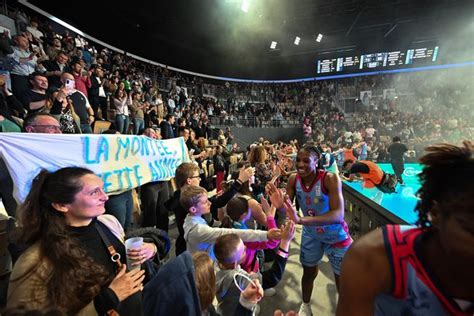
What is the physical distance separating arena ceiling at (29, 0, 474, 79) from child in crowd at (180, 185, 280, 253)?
10164mm

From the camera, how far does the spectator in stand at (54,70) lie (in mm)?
4625

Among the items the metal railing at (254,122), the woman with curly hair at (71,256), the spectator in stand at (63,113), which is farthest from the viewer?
the metal railing at (254,122)

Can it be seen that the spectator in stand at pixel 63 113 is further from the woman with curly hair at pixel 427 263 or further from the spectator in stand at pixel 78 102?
the woman with curly hair at pixel 427 263

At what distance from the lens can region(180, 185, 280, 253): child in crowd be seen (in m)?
1.99

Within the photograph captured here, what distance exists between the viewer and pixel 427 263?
2.87 feet

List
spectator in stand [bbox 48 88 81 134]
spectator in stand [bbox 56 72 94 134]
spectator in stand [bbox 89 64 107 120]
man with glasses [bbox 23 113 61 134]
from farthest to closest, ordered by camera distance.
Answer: spectator in stand [bbox 89 64 107 120], spectator in stand [bbox 56 72 94 134], spectator in stand [bbox 48 88 81 134], man with glasses [bbox 23 113 61 134]

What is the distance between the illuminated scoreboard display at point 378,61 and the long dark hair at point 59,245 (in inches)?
762

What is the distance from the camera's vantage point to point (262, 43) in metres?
15.8

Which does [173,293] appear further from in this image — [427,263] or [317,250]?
[317,250]

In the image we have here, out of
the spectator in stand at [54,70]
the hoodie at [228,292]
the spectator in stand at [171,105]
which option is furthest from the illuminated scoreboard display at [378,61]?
the hoodie at [228,292]

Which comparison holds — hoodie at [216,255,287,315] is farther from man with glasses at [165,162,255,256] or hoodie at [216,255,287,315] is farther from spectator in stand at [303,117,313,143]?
spectator in stand at [303,117,313,143]

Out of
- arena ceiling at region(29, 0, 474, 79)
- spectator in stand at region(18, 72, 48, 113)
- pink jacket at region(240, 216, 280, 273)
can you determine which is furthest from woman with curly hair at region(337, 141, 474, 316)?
arena ceiling at region(29, 0, 474, 79)

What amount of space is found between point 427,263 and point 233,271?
3.67 ft

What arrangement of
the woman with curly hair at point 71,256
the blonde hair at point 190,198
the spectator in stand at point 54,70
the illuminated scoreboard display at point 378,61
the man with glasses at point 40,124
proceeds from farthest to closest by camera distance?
the illuminated scoreboard display at point 378,61, the spectator in stand at point 54,70, the man with glasses at point 40,124, the blonde hair at point 190,198, the woman with curly hair at point 71,256
